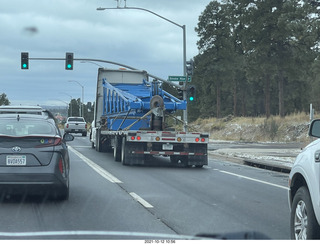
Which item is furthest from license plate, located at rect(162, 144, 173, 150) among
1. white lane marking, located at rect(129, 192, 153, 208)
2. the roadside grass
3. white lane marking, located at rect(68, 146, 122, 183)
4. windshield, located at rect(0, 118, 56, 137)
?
the roadside grass

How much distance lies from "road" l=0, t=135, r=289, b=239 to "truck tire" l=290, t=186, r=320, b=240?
0.87m

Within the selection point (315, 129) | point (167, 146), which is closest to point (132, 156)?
point (167, 146)

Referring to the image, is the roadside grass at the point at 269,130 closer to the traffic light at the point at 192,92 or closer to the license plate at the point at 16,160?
the traffic light at the point at 192,92

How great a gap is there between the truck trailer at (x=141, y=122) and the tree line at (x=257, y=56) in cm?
1264

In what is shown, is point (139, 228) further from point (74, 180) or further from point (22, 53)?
point (22, 53)

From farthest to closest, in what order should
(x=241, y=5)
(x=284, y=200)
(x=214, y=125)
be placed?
(x=214, y=125) → (x=241, y=5) → (x=284, y=200)

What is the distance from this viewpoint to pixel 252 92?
9019 cm

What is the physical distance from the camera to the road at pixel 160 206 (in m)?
7.62

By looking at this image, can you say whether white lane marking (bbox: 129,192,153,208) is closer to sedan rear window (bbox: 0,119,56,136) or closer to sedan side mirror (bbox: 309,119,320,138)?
sedan rear window (bbox: 0,119,56,136)

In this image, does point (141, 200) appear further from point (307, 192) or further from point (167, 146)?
point (167, 146)

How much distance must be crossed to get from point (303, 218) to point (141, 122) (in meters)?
14.2

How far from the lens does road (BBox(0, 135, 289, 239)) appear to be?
7.62 metres

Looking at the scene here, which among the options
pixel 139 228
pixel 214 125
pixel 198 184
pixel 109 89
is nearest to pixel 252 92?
pixel 214 125

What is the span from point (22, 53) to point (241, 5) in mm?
25391
